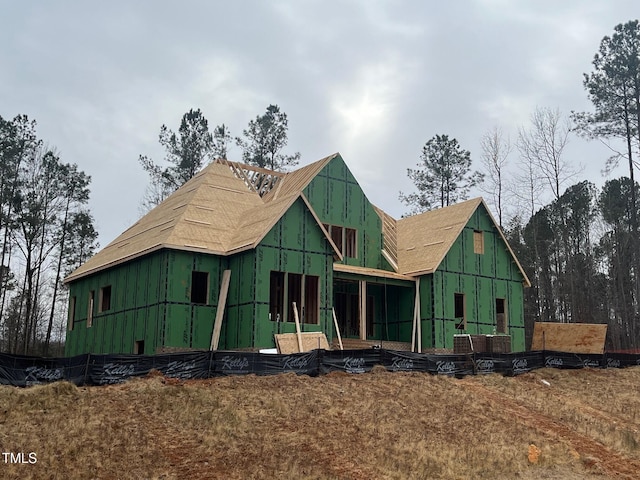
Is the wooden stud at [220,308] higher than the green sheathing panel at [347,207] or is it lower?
lower

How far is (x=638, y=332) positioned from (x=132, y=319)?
4248cm

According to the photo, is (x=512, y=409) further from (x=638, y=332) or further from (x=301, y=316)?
(x=638, y=332)

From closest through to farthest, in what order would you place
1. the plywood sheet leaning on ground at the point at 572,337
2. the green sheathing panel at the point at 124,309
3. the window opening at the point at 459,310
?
the green sheathing panel at the point at 124,309 < the plywood sheet leaning on ground at the point at 572,337 < the window opening at the point at 459,310

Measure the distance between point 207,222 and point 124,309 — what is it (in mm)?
4787

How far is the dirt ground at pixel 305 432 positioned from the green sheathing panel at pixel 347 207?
1134 cm

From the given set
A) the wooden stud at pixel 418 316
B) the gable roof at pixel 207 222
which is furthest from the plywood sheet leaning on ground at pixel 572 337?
the gable roof at pixel 207 222

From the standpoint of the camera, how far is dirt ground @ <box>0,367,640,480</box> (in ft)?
47.9

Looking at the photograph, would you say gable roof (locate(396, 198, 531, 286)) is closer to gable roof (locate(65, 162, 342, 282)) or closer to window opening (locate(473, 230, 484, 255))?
window opening (locate(473, 230, 484, 255))

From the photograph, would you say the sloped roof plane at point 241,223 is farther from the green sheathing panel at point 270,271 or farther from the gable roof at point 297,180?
the green sheathing panel at point 270,271

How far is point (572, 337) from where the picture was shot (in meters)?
32.2

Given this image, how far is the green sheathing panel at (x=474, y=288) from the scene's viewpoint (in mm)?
32031

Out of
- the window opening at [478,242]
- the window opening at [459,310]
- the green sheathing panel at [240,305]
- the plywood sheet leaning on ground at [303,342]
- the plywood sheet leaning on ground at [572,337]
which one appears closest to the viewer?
the plywood sheet leaning on ground at [303,342]

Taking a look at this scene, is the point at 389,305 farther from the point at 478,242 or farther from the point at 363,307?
the point at 478,242

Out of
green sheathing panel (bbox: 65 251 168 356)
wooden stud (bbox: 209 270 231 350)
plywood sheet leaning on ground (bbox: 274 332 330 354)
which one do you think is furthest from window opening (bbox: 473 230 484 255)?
green sheathing panel (bbox: 65 251 168 356)
